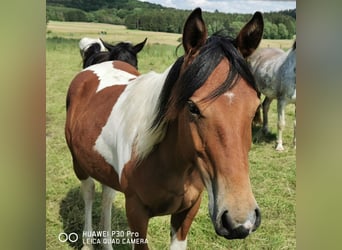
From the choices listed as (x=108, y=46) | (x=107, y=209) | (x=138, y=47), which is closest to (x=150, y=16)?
(x=138, y=47)

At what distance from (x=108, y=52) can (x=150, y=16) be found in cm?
39

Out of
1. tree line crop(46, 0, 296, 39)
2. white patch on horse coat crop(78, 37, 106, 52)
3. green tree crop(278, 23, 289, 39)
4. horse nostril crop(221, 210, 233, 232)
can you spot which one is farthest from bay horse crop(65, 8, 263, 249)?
green tree crop(278, 23, 289, 39)

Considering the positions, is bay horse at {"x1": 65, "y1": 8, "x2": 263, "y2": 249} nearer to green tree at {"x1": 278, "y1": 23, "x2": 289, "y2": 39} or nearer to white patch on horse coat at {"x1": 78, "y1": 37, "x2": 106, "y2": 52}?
white patch on horse coat at {"x1": 78, "y1": 37, "x2": 106, "y2": 52}

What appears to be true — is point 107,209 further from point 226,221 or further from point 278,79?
point 278,79

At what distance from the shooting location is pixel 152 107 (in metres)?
1.16

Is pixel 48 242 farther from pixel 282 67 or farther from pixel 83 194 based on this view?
pixel 282 67

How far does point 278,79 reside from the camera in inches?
72.5

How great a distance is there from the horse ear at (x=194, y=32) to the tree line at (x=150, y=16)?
419mm

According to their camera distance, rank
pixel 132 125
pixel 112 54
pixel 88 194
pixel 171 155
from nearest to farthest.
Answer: pixel 171 155 < pixel 132 125 < pixel 88 194 < pixel 112 54

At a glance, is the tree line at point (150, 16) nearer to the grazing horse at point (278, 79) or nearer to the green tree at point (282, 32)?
the green tree at point (282, 32)

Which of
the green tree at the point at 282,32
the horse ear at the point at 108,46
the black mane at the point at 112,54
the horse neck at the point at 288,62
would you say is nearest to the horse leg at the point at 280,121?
the horse neck at the point at 288,62
